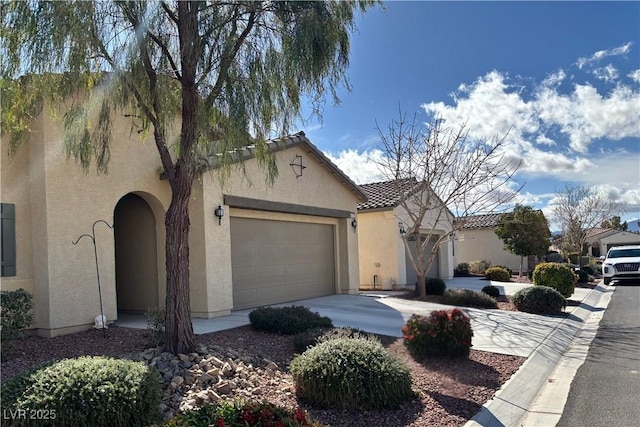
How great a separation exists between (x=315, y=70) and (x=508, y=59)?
883cm

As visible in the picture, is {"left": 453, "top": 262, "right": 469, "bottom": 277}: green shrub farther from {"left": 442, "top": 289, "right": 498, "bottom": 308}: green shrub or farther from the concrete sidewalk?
{"left": 442, "top": 289, "right": 498, "bottom": 308}: green shrub

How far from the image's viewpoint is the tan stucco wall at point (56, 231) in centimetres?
883

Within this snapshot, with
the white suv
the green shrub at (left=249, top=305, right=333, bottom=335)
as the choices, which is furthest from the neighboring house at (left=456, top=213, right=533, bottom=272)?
the green shrub at (left=249, top=305, right=333, bottom=335)

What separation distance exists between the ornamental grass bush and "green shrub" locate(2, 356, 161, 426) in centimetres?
431

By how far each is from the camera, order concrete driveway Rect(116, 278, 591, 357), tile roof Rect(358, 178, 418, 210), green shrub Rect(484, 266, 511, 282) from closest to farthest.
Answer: concrete driveway Rect(116, 278, 591, 357)
tile roof Rect(358, 178, 418, 210)
green shrub Rect(484, 266, 511, 282)

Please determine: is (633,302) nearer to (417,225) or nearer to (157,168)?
(417,225)

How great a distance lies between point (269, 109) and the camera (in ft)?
22.5

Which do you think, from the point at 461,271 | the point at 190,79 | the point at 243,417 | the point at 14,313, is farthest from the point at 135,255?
the point at 461,271

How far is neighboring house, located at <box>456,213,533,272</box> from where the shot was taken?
Result: 33688 millimetres

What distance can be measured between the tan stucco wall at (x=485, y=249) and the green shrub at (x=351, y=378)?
29.1 meters

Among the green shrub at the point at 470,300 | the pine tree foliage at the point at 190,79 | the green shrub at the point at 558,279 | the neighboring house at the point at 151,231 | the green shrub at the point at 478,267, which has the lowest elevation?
the green shrub at the point at 478,267

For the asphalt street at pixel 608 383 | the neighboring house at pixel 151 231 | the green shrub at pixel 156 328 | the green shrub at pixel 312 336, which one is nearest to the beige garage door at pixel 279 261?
the neighboring house at pixel 151 231

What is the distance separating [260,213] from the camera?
13375 millimetres

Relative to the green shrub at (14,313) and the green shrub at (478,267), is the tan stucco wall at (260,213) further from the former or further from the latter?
the green shrub at (478,267)
